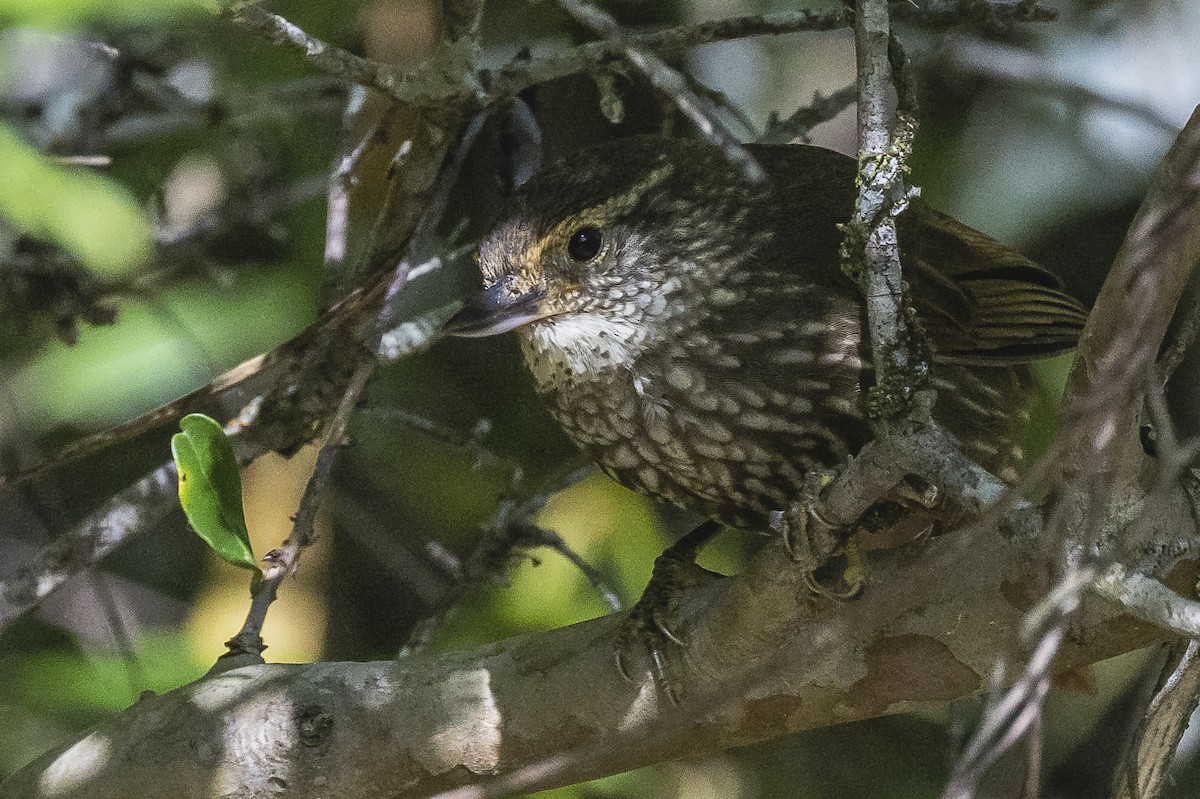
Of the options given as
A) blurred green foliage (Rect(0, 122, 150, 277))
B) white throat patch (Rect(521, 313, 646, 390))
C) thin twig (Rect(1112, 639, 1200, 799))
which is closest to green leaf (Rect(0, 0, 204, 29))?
blurred green foliage (Rect(0, 122, 150, 277))

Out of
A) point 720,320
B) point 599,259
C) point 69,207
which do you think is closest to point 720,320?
point 720,320

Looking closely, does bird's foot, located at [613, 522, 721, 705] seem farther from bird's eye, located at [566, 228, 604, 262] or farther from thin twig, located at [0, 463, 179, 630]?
thin twig, located at [0, 463, 179, 630]

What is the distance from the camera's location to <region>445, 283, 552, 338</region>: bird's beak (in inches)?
85.1

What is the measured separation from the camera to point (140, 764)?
6.91 feet

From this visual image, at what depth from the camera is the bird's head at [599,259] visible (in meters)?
2.21

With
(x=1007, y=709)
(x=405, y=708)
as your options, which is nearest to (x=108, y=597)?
(x=405, y=708)

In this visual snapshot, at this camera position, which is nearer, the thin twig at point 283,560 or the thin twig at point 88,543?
the thin twig at point 283,560

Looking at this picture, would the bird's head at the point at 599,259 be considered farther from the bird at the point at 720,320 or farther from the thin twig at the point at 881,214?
the thin twig at the point at 881,214

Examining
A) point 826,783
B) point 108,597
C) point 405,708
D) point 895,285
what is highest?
point 895,285

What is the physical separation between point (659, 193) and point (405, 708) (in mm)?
919

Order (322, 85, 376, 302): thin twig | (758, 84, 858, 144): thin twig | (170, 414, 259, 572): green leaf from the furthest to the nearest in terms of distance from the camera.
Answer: (758, 84, 858, 144): thin twig < (322, 85, 376, 302): thin twig < (170, 414, 259, 572): green leaf

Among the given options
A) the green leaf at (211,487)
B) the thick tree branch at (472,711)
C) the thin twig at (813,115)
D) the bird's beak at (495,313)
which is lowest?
the thick tree branch at (472,711)

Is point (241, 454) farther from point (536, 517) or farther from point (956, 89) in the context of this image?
point (956, 89)

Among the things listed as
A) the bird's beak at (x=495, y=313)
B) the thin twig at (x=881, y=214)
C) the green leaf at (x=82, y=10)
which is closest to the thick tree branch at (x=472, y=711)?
the thin twig at (x=881, y=214)
